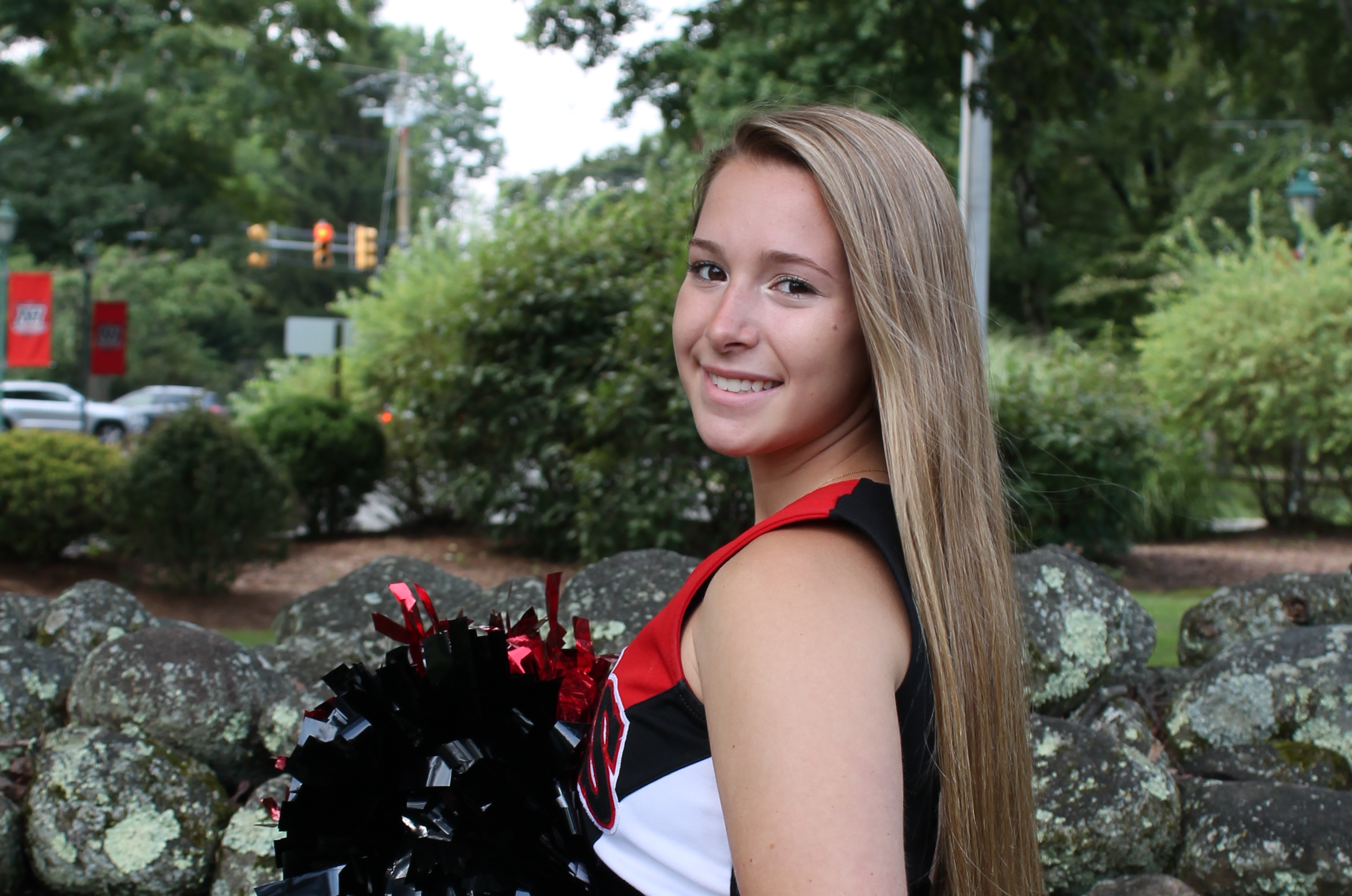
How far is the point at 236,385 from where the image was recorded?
4875cm

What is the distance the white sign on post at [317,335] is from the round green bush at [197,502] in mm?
6281

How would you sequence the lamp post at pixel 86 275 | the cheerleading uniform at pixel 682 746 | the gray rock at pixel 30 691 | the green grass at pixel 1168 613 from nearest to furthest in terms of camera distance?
the cheerleading uniform at pixel 682 746, the gray rock at pixel 30 691, the green grass at pixel 1168 613, the lamp post at pixel 86 275

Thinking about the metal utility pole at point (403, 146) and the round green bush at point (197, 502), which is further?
the metal utility pole at point (403, 146)

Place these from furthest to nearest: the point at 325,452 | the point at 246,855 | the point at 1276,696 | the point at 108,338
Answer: the point at 108,338 → the point at 325,452 → the point at 1276,696 → the point at 246,855

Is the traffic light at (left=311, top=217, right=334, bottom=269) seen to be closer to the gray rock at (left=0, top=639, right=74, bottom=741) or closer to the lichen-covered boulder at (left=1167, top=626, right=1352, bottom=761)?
the gray rock at (left=0, top=639, right=74, bottom=741)

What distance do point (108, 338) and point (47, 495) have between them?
35.9 ft

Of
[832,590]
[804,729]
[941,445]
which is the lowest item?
[804,729]

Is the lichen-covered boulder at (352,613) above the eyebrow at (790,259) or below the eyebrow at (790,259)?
below

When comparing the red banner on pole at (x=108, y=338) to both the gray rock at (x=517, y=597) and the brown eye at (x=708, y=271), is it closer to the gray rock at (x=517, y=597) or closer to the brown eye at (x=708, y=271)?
the gray rock at (x=517, y=597)

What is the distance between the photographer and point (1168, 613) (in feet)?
24.7

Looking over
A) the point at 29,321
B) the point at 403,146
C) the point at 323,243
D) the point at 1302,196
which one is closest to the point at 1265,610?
the point at 1302,196

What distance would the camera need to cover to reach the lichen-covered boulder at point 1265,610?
355 cm

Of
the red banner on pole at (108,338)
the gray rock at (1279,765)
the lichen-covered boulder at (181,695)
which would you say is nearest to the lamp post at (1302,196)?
the gray rock at (1279,765)

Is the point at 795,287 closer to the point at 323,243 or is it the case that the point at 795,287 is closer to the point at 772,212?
the point at 772,212
